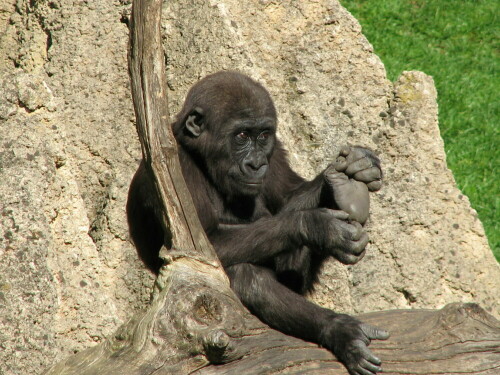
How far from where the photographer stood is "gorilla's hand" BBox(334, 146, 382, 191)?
5082 mm

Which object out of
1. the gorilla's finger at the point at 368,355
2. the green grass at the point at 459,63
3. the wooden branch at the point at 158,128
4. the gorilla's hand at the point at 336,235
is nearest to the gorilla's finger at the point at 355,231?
the gorilla's hand at the point at 336,235

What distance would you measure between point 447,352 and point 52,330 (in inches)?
95.0

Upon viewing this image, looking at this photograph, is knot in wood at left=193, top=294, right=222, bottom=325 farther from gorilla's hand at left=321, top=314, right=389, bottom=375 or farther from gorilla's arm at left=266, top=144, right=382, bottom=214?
gorilla's arm at left=266, top=144, right=382, bottom=214

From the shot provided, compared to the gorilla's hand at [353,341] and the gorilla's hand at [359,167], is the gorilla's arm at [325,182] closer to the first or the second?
the gorilla's hand at [359,167]

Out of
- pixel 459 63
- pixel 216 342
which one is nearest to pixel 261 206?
pixel 216 342

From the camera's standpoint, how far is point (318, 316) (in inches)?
193

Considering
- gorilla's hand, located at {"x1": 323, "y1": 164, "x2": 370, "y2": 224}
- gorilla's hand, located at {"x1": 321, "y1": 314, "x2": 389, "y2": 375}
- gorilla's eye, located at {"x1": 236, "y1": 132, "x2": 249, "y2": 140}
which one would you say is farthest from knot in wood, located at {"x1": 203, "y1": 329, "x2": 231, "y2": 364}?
gorilla's eye, located at {"x1": 236, "y1": 132, "x2": 249, "y2": 140}

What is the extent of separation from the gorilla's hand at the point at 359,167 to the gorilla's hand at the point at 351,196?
0.04 metres

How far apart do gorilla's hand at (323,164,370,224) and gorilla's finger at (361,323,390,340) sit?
2.22 ft

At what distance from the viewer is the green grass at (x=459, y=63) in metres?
8.61

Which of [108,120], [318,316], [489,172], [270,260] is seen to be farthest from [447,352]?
[489,172]

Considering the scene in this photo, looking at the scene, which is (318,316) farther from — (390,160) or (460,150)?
(460,150)

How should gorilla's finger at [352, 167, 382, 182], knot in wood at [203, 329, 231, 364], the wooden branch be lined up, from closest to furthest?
knot in wood at [203, 329, 231, 364] < the wooden branch < gorilla's finger at [352, 167, 382, 182]

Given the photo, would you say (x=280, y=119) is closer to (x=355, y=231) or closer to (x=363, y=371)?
(x=355, y=231)
